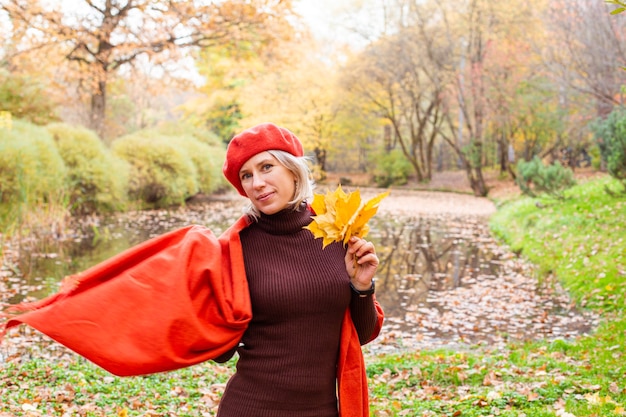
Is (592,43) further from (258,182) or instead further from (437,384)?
(258,182)

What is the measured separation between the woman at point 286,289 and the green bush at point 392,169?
115ft

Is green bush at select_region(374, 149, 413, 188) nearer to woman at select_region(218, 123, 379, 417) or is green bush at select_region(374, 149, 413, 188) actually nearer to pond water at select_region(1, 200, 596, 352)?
pond water at select_region(1, 200, 596, 352)

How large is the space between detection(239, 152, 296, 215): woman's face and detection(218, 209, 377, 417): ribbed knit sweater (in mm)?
73

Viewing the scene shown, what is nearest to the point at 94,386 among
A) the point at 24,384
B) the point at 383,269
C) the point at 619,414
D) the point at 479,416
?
the point at 24,384

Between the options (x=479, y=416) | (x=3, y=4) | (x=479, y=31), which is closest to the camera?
(x=479, y=416)

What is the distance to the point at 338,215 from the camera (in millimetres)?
2352

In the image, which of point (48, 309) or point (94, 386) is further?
point (94, 386)

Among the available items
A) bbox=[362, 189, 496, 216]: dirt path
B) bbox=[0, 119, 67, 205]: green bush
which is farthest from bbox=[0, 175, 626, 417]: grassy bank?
bbox=[362, 189, 496, 216]: dirt path

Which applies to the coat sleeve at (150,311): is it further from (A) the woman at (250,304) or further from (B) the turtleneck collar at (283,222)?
(B) the turtleneck collar at (283,222)

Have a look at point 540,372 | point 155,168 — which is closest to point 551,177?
point 540,372

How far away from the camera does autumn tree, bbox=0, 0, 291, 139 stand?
18.9 meters

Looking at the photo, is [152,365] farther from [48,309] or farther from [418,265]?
[418,265]

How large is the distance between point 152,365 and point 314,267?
72 centimetres

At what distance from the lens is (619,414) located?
13.6 feet
